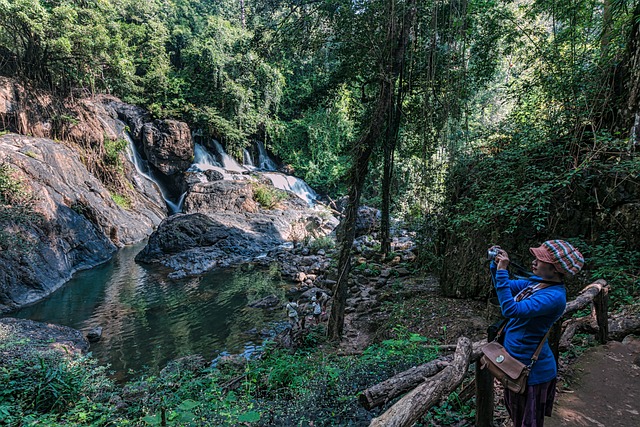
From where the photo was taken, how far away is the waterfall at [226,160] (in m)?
23.8

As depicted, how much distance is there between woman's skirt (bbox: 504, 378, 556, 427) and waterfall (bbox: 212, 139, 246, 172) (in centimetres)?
2307

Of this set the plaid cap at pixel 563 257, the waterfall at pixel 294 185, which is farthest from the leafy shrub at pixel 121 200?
the plaid cap at pixel 563 257

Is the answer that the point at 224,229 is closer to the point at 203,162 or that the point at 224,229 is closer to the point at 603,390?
the point at 203,162

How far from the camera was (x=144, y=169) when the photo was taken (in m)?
21.5

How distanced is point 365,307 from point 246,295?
3.96 metres

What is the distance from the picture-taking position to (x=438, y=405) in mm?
2924

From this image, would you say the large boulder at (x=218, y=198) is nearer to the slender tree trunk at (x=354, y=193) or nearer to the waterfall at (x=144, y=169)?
the waterfall at (x=144, y=169)

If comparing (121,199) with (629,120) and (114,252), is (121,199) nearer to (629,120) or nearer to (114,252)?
(114,252)

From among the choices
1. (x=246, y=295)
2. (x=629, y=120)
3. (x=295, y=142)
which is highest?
(x=295, y=142)

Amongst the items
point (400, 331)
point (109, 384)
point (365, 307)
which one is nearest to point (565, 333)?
point (400, 331)

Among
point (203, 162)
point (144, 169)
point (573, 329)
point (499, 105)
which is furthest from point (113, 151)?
point (573, 329)

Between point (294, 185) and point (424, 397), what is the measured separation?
2301cm

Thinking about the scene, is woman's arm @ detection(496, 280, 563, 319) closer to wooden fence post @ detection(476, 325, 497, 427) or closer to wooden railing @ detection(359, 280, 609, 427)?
wooden railing @ detection(359, 280, 609, 427)

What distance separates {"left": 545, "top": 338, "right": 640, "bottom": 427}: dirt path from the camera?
2477 mm
